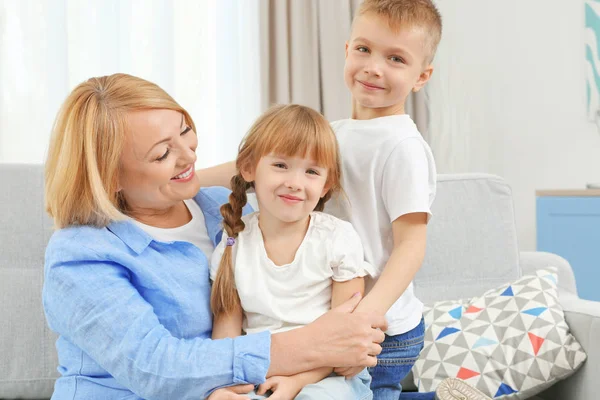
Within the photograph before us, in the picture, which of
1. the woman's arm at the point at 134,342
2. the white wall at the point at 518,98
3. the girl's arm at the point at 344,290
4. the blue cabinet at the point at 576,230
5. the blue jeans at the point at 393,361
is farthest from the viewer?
the white wall at the point at 518,98

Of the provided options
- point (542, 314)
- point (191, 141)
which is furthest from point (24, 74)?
point (542, 314)

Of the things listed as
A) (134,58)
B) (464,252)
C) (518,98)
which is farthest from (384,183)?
(518,98)

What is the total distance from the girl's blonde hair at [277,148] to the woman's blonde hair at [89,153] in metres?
0.21

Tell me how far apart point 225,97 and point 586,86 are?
212 centimetres

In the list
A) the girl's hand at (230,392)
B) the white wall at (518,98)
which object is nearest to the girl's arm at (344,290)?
the girl's hand at (230,392)

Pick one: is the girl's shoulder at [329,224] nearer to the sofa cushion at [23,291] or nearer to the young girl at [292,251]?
the young girl at [292,251]

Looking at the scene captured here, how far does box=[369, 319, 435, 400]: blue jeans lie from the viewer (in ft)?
5.03

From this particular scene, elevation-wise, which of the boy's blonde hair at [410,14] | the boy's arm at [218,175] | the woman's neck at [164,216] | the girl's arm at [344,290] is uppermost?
the boy's blonde hair at [410,14]

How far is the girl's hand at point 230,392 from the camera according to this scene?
1341 millimetres

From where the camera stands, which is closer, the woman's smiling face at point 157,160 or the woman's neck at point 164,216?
the woman's smiling face at point 157,160

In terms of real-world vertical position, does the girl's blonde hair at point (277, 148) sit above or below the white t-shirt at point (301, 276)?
above

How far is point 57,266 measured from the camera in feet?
4.50

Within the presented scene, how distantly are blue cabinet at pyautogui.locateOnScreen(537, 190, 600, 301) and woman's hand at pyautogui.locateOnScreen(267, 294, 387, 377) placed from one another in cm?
239

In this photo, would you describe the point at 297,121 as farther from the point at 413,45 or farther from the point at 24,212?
the point at 24,212
